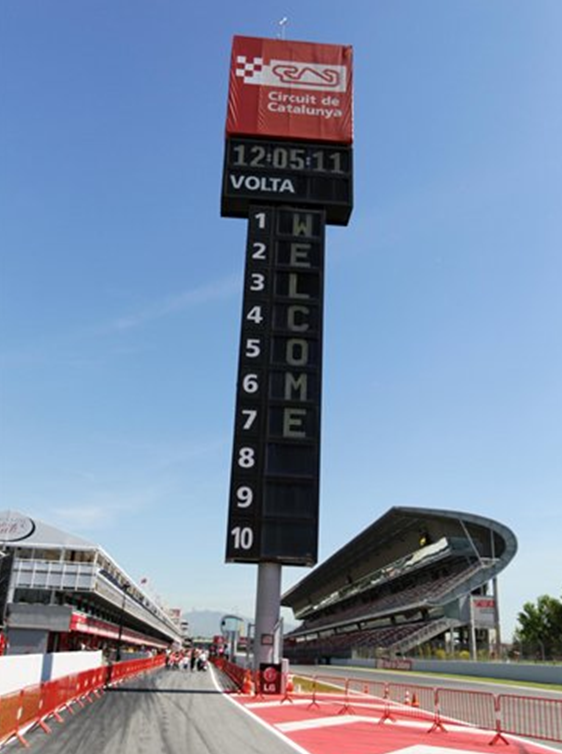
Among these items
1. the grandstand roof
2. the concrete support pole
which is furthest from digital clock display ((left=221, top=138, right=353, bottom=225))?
the grandstand roof

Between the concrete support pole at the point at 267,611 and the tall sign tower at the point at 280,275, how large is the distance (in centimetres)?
5

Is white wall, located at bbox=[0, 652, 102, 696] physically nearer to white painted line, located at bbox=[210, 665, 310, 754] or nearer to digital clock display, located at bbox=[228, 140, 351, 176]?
white painted line, located at bbox=[210, 665, 310, 754]

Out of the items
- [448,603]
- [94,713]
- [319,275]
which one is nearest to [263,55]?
[319,275]

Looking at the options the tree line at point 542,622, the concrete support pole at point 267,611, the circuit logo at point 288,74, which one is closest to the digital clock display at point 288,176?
the circuit logo at point 288,74

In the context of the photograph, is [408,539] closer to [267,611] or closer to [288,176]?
[267,611]

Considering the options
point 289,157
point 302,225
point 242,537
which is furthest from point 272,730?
point 289,157

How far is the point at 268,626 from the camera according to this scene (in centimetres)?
3092

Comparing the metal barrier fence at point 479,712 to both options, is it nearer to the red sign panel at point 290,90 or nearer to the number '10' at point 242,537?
the number '10' at point 242,537

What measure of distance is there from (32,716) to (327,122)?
3277 centimetres

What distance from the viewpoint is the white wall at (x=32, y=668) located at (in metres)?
14.0

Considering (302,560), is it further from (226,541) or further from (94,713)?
(94,713)

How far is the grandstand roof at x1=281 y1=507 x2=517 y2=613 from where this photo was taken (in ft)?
234

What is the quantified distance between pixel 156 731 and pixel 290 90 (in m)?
34.8

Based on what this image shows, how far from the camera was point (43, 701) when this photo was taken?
1727 centimetres
